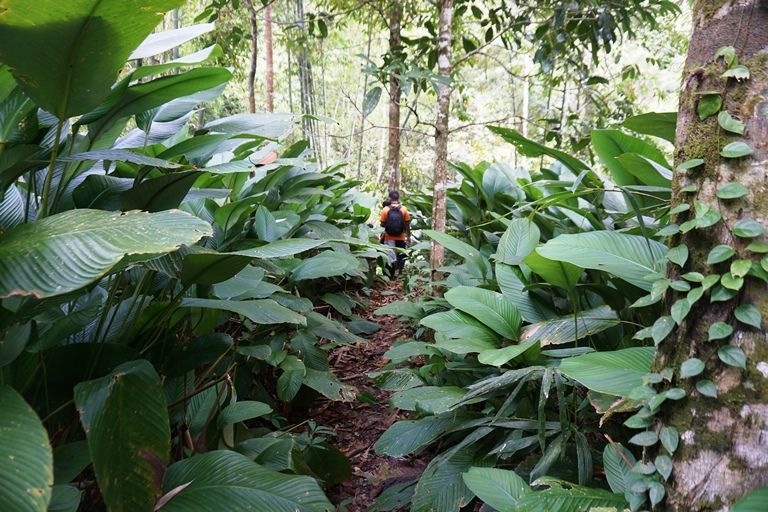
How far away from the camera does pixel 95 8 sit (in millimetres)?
717

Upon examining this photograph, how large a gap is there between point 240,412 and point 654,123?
1371 millimetres

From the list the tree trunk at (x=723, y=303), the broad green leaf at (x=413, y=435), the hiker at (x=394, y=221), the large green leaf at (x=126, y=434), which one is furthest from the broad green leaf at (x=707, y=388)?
the hiker at (x=394, y=221)

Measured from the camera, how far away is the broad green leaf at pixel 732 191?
0.82 metres

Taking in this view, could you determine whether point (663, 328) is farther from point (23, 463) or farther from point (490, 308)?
point (23, 463)

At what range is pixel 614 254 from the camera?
1.18 meters

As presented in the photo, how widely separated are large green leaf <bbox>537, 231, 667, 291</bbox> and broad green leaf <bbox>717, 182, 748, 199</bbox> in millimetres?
280

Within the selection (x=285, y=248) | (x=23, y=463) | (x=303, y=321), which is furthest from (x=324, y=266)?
(x=23, y=463)

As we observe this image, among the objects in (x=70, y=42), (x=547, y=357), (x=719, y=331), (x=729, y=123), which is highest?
(x=70, y=42)

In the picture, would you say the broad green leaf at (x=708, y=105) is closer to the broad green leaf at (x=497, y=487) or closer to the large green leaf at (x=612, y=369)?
the large green leaf at (x=612, y=369)

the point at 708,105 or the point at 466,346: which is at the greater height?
the point at 708,105

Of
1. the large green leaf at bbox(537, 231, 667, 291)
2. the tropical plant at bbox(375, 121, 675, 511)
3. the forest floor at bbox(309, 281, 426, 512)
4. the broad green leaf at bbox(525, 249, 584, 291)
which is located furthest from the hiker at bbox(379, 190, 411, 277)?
the large green leaf at bbox(537, 231, 667, 291)

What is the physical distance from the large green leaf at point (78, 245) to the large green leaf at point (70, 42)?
0.85 ft

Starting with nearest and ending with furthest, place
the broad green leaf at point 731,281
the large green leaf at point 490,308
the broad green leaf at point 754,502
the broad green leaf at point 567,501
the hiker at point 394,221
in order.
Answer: the broad green leaf at point 754,502, the broad green leaf at point 731,281, the broad green leaf at point 567,501, the large green leaf at point 490,308, the hiker at point 394,221

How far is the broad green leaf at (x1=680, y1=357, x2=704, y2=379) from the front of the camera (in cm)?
83
